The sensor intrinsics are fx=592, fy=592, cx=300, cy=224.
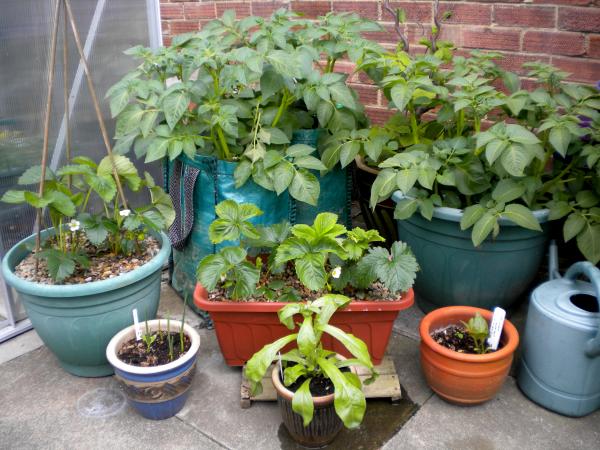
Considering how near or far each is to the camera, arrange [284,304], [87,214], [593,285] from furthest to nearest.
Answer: [87,214] < [284,304] < [593,285]

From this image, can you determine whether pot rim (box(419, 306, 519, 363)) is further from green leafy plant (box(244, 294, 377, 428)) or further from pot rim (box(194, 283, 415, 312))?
green leafy plant (box(244, 294, 377, 428))

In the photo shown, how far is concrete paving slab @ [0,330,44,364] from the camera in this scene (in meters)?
2.52

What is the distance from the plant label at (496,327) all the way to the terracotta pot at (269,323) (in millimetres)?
296

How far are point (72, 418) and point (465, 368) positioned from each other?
1418 mm

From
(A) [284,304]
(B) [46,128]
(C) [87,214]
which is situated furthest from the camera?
(C) [87,214]

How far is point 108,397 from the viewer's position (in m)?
2.26

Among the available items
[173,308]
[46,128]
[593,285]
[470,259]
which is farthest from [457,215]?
[46,128]

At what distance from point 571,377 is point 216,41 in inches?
73.1

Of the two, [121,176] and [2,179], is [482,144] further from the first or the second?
[2,179]

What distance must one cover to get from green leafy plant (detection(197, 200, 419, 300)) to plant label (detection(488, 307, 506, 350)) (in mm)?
330

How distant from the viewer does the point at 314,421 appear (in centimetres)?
188

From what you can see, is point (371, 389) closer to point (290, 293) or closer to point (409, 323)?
point (290, 293)

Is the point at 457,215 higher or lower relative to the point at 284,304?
higher

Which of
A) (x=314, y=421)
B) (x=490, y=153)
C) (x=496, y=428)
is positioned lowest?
(x=496, y=428)
